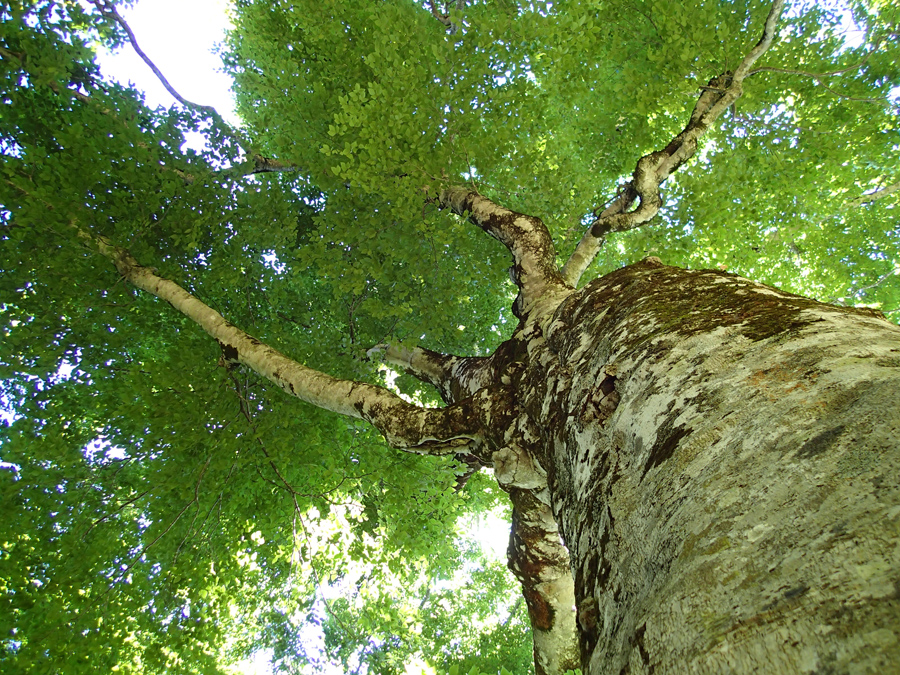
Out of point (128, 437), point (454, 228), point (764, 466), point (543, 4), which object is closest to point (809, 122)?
point (543, 4)

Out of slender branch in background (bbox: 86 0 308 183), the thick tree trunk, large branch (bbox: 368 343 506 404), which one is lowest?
the thick tree trunk

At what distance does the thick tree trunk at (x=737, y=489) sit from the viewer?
24.4 inches

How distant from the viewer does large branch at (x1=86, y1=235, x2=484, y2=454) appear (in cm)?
285

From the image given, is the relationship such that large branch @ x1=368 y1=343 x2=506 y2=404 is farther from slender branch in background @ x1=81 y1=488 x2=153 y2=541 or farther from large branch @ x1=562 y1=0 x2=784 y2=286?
slender branch in background @ x1=81 y1=488 x2=153 y2=541

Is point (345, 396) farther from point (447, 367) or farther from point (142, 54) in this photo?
point (142, 54)

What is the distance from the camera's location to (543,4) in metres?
4.83

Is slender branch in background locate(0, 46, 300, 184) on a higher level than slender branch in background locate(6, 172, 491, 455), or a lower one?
higher

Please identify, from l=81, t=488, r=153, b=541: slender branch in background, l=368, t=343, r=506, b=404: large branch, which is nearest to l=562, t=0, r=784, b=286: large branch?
l=368, t=343, r=506, b=404: large branch

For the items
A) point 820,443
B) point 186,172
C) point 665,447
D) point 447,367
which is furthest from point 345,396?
point 186,172

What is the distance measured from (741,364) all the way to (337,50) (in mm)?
7274

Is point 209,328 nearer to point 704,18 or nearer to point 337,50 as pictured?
point 337,50

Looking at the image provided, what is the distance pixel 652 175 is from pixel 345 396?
3.93 metres

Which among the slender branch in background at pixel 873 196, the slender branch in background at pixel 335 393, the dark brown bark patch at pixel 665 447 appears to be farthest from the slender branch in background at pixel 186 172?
the slender branch in background at pixel 873 196

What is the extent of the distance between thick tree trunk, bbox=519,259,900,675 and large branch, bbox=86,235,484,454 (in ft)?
3.37
